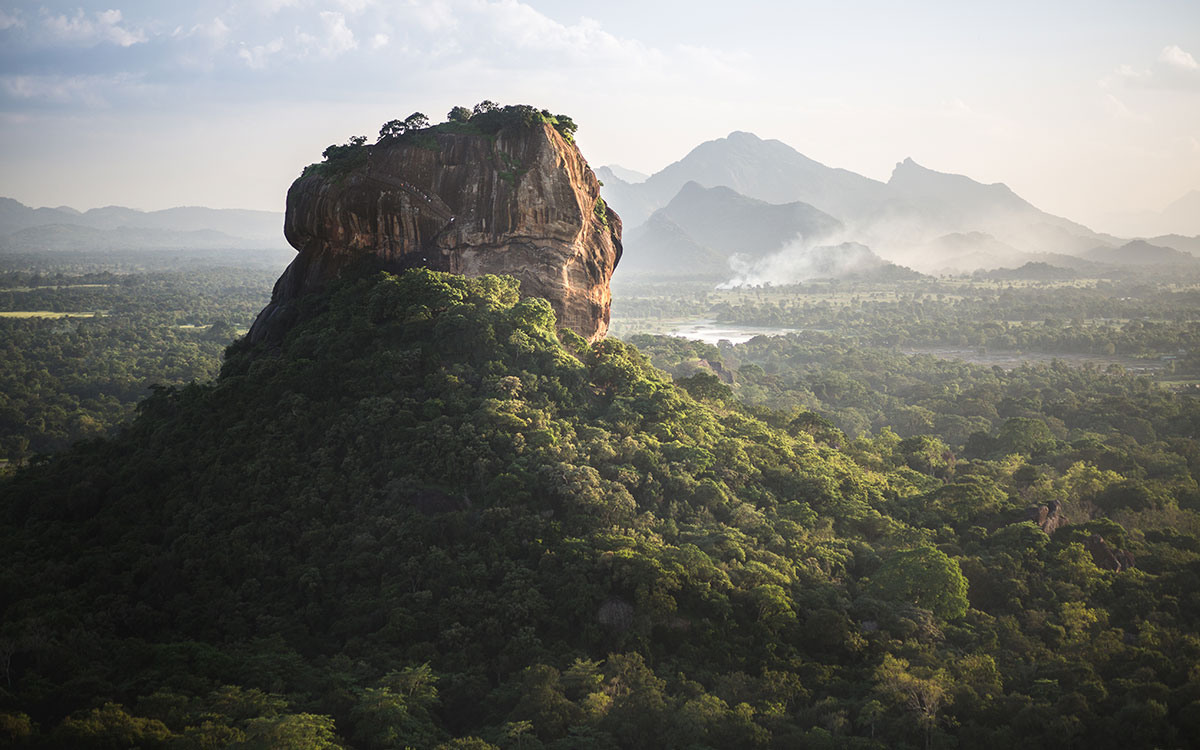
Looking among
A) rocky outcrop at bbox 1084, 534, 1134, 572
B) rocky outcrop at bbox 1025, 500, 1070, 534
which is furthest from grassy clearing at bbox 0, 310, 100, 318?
rocky outcrop at bbox 1084, 534, 1134, 572

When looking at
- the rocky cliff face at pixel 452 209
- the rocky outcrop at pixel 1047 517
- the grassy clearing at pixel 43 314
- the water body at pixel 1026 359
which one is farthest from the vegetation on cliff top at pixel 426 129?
the grassy clearing at pixel 43 314

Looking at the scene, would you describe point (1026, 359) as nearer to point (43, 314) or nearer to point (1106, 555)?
point (1106, 555)

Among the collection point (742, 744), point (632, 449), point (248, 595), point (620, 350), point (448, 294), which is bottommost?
point (742, 744)

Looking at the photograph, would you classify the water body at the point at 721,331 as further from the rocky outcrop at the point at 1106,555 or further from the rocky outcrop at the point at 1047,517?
the rocky outcrop at the point at 1106,555

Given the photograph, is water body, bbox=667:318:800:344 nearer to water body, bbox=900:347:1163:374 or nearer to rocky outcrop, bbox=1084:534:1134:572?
water body, bbox=900:347:1163:374

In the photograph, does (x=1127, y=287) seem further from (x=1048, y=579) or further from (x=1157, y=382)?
(x=1048, y=579)

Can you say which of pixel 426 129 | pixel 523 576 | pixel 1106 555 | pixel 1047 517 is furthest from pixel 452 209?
pixel 1106 555

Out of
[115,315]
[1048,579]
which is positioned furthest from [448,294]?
[115,315]
